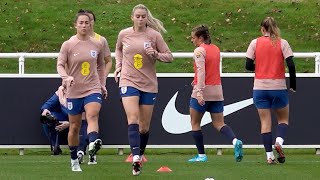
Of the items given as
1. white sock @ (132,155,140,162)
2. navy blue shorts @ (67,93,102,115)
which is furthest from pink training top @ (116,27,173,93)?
white sock @ (132,155,140,162)

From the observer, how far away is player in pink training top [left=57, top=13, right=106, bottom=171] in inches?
581

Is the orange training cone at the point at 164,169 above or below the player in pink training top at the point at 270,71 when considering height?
below

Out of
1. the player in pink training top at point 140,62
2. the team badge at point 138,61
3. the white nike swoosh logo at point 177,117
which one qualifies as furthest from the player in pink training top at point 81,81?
the white nike swoosh logo at point 177,117

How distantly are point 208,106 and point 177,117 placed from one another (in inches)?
104

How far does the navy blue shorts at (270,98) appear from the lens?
53.4ft

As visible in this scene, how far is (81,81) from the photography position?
14.8 metres

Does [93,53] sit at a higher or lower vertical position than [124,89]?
higher

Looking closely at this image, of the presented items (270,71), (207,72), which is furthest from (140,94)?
(270,71)

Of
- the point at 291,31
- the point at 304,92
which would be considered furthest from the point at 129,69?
the point at 291,31

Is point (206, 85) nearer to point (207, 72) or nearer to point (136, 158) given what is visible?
point (207, 72)

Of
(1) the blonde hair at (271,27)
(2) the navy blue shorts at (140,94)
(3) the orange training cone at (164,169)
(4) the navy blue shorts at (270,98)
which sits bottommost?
(3) the orange training cone at (164,169)

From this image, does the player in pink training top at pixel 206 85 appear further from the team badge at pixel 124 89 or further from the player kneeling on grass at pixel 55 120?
the player kneeling on grass at pixel 55 120

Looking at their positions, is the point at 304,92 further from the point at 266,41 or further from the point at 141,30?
the point at 141,30

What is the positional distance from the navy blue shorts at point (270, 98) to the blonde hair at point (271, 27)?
0.73 m
